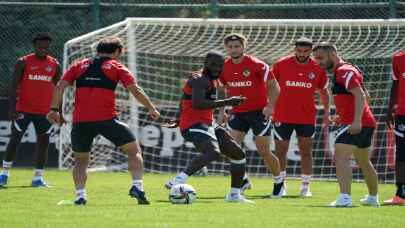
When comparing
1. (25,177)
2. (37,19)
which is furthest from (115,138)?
(37,19)

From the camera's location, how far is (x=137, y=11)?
24.1 m

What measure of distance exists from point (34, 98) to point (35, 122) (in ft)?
1.24

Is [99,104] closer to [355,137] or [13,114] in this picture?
[355,137]

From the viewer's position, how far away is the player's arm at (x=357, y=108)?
12070 mm

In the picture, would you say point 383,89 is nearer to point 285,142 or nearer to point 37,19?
point 285,142

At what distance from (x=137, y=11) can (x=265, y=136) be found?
10.2 m

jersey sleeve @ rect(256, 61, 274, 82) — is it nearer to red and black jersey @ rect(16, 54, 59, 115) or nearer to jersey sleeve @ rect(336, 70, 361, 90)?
jersey sleeve @ rect(336, 70, 361, 90)

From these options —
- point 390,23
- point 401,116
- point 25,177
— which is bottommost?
point 25,177

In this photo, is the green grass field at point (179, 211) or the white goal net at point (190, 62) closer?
the green grass field at point (179, 211)

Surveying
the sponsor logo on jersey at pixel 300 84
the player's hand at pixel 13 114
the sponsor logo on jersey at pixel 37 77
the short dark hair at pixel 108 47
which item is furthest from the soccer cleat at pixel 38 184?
the short dark hair at pixel 108 47

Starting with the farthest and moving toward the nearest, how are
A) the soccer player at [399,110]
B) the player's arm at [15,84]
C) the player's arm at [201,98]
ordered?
the player's arm at [15,84] < the soccer player at [399,110] < the player's arm at [201,98]

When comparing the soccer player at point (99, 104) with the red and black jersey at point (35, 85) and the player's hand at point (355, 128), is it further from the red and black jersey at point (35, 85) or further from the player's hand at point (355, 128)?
the red and black jersey at point (35, 85)

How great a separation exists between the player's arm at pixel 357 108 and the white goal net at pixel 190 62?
616 centimetres

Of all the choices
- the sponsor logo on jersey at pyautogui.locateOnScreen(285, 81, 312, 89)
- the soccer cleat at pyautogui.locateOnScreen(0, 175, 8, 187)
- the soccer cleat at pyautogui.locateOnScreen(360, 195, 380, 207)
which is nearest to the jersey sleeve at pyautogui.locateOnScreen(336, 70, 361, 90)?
the soccer cleat at pyautogui.locateOnScreen(360, 195, 380, 207)
